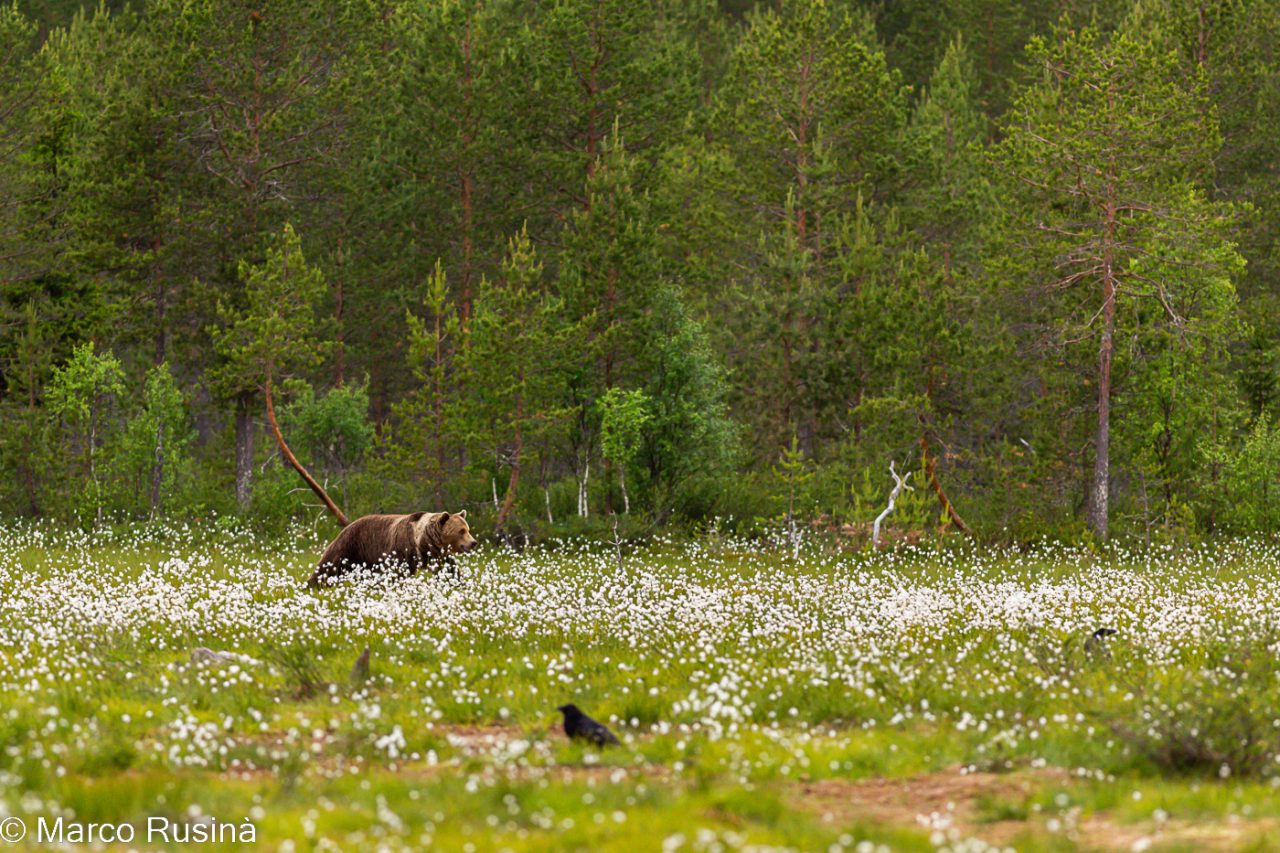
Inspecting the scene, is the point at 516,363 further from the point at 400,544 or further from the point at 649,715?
the point at 649,715

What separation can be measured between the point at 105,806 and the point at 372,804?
5.06 feet

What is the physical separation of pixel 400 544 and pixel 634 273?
10459mm

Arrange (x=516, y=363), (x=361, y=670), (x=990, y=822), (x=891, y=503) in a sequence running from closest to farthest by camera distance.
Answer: (x=990, y=822) → (x=361, y=670) → (x=891, y=503) → (x=516, y=363)

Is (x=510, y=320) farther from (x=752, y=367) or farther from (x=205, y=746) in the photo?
(x=205, y=746)

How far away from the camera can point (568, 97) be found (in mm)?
33969

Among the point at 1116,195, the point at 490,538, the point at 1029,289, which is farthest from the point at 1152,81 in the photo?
the point at 490,538

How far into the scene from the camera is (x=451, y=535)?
20.1 m

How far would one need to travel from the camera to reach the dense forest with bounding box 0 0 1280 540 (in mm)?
27391

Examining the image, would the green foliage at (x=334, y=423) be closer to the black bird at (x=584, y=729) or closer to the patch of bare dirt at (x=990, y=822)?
the black bird at (x=584, y=729)

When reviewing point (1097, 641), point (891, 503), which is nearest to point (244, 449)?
point (891, 503)

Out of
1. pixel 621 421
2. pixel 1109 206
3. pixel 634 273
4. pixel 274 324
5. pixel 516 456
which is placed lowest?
pixel 516 456

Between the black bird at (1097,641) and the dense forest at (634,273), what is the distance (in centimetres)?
1153

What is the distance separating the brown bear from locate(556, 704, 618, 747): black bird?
10.3 m

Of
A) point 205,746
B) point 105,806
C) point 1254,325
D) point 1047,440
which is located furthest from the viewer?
point 1254,325
